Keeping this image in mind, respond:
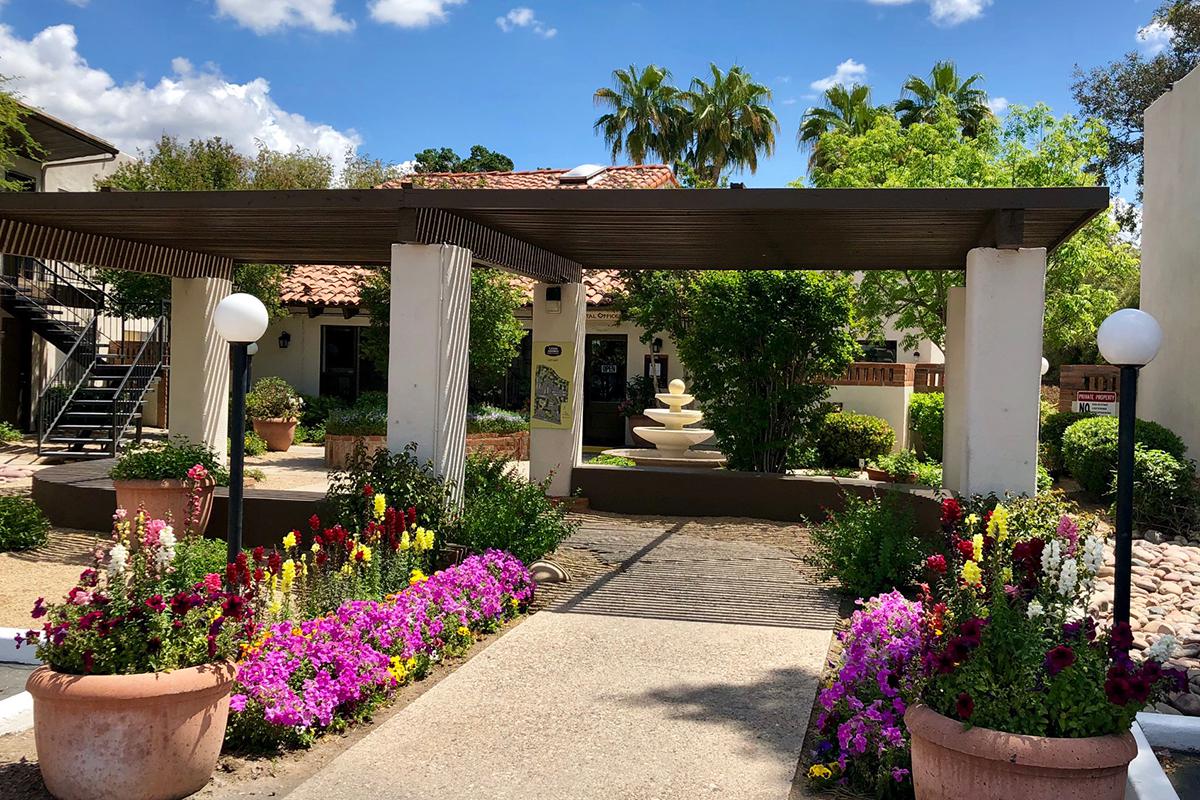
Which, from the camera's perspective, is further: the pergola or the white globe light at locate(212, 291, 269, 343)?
the pergola

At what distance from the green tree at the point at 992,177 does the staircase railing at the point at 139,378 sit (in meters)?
12.5

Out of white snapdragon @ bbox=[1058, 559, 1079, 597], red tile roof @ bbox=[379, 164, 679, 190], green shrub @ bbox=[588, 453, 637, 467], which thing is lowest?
green shrub @ bbox=[588, 453, 637, 467]

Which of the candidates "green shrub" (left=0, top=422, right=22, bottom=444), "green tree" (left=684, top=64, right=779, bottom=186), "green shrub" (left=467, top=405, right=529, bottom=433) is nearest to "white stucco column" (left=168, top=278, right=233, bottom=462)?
"green shrub" (left=467, top=405, right=529, bottom=433)

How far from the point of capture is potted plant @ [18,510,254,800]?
13.5ft

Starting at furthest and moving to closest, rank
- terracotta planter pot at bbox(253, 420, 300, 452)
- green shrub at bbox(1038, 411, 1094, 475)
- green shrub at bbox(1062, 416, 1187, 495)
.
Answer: terracotta planter pot at bbox(253, 420, 300, 452)
green shrub at bbox(1038, 411, 1094, 475)
green shrub at bbox(1062, 416, 1187, 495)

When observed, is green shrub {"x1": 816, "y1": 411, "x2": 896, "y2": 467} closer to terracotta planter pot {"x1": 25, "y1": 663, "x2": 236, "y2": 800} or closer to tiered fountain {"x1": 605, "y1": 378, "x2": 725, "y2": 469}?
tiered fountain {"x1": 605, "y1": 378, "x2": 725, "y2": 469}

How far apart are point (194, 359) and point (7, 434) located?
8284mm

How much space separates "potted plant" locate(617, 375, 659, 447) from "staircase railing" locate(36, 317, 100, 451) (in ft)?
31.9

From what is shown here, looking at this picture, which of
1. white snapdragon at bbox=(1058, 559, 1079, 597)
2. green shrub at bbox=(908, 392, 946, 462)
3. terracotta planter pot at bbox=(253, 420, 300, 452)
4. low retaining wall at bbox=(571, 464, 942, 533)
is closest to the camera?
white snapdragon at bbox=(1058, 559, 1079, 597)

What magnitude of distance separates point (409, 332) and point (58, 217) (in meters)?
3.53

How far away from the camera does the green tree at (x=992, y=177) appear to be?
1669 cm

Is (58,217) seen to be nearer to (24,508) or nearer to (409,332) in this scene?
(24,508)

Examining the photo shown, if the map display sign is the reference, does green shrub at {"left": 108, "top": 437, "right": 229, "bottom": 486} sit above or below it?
below

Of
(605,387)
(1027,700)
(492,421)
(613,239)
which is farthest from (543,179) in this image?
(1027,700)
